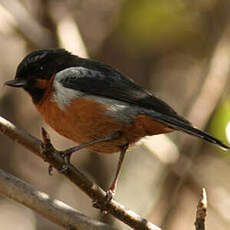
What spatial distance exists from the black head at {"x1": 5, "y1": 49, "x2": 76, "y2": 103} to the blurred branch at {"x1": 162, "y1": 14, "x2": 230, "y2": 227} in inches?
62.8

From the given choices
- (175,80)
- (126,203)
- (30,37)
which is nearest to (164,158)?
(126,203)

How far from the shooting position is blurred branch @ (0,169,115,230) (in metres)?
3.27

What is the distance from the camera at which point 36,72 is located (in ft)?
15.4

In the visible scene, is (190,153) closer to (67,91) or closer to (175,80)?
(67,91)

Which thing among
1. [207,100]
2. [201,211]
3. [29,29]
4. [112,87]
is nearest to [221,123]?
[207,100]

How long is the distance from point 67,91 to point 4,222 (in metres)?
3.36

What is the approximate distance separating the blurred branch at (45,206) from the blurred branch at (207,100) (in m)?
2.13

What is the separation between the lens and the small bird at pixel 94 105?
4293 millimetres

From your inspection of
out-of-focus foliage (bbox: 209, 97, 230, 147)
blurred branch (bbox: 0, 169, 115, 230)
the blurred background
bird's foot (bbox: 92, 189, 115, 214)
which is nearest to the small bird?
bird's foot (bbox: 92, 189, 115, 214)

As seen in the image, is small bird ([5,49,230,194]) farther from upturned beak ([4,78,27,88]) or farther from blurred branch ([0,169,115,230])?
blurred branch ([0,169,115,230])

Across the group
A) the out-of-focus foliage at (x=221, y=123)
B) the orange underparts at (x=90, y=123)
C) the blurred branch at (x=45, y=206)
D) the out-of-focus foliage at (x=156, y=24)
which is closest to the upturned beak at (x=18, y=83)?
the orange underparts at (x=90, y=123)

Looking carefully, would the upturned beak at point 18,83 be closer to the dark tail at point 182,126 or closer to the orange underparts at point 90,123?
the orange underparts at point 90,123

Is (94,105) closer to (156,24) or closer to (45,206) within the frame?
(45,206)

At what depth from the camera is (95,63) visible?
4.88 metres
